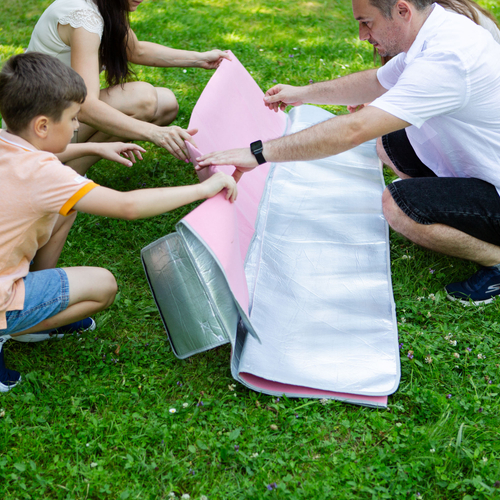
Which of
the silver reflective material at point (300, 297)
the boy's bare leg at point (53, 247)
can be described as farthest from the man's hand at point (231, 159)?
the boy's bare leg at point (53, 247)

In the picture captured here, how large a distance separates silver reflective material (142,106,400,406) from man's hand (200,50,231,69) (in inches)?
35.0

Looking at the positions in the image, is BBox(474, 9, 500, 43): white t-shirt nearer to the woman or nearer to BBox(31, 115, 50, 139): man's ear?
the woman

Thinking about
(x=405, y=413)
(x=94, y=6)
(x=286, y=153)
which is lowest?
(x=405, y=413)

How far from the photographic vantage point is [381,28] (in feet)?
8.36

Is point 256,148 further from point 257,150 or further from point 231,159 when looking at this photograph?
point 231,159

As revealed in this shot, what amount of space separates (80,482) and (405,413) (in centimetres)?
121

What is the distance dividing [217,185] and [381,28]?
1181mm

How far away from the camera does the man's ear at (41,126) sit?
1.88m

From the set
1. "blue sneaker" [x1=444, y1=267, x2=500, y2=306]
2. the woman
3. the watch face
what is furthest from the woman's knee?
"blue sneaker" [x1=444, y1=267, x2=500, y2=306]

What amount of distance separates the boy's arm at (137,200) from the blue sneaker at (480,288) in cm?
138

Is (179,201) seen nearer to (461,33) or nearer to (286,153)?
(286,153)

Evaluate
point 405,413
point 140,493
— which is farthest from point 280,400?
point 140,493

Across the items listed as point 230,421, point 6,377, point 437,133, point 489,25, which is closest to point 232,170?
point 437,133

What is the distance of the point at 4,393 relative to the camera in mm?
2125
